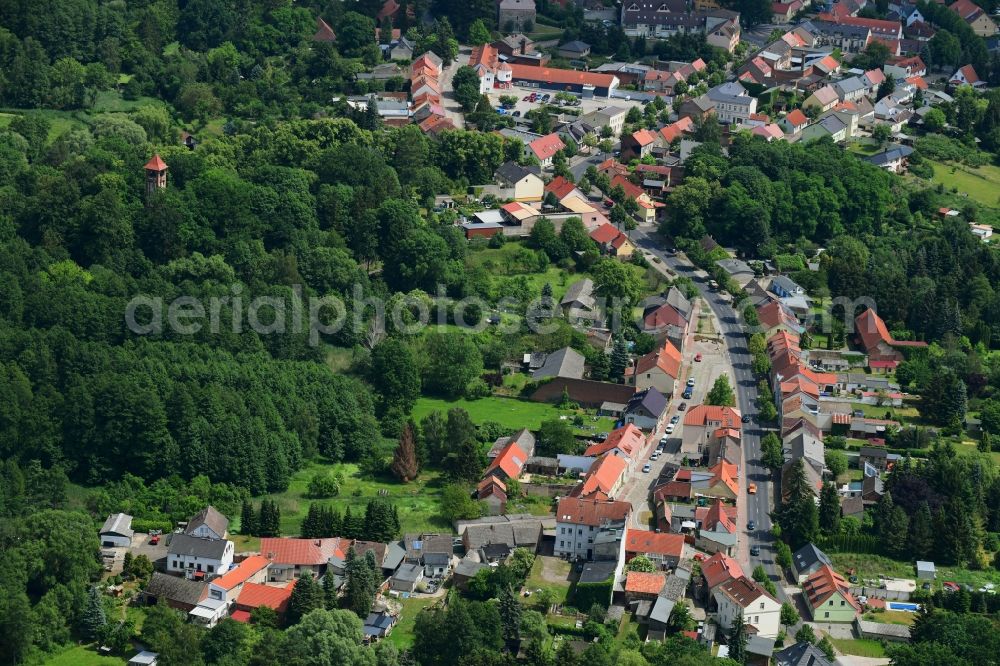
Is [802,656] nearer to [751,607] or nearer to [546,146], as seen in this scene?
[751,607]

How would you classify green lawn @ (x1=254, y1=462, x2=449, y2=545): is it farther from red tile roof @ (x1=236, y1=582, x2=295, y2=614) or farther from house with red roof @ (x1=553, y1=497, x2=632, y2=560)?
red tile roof @ (x1=236, y1=582, x2=295, y2=614)

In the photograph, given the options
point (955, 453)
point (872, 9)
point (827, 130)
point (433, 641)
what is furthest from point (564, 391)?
point (872, 9)

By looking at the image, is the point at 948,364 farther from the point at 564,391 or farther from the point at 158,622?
the point at 158,622

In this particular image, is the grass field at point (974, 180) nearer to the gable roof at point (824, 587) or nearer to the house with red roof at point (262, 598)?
the gable roof at point (824, 587)

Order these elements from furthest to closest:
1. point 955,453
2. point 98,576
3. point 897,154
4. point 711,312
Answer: point 897,154 → point 711,312 → point 955,453 → point 98,576

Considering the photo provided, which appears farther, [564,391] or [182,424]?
[564,391]

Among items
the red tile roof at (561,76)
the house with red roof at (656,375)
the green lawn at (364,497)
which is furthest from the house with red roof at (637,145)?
the green lawn at (364,497)

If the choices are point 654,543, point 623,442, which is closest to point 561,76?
point 623,442
